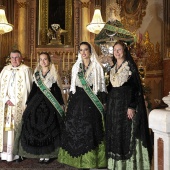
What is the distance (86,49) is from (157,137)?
4.88 feet

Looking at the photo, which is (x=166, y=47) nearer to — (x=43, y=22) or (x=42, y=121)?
(x=43, y=22)

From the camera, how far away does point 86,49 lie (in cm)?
341

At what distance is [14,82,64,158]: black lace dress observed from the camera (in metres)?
3.66

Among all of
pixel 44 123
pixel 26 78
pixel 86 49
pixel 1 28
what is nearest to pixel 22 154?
pixel 44 123

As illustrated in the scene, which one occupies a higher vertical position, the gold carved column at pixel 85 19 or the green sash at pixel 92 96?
the gold carved column at pixel 85 19

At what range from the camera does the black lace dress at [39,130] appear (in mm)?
3664

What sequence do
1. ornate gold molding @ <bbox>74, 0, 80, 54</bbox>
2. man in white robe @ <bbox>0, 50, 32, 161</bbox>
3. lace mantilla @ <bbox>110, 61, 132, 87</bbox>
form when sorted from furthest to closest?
ornate gold molding @ <bbox>74, 0, 80, 54</bbox>, man in white robe @ <bbox>0, 50, 32, 161</bbox>, lace mantilla @ <bbox>110, 61, 132, 87</bbox>

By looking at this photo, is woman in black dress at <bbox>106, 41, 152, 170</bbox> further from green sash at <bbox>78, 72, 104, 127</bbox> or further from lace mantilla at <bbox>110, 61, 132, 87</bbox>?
green sash at <bbox>78, 72, 104, 127</bbox>

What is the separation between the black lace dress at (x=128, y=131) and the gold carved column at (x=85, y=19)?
488cm

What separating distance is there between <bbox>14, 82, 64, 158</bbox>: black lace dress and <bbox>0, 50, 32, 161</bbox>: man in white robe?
16 centimetres

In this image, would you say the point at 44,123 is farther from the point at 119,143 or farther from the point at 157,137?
the point at 157,137

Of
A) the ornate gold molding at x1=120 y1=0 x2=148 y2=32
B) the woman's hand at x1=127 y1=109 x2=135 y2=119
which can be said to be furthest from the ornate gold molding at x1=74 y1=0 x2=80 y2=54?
Answer: the woman's hand at x1=127 y1=109 x2=135 y2=119

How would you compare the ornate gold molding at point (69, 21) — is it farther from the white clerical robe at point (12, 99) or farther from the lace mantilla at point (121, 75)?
the lace mantilla at point (121, 75)

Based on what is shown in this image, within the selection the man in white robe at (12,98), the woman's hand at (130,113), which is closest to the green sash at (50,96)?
the man in white robe at (12,98)
